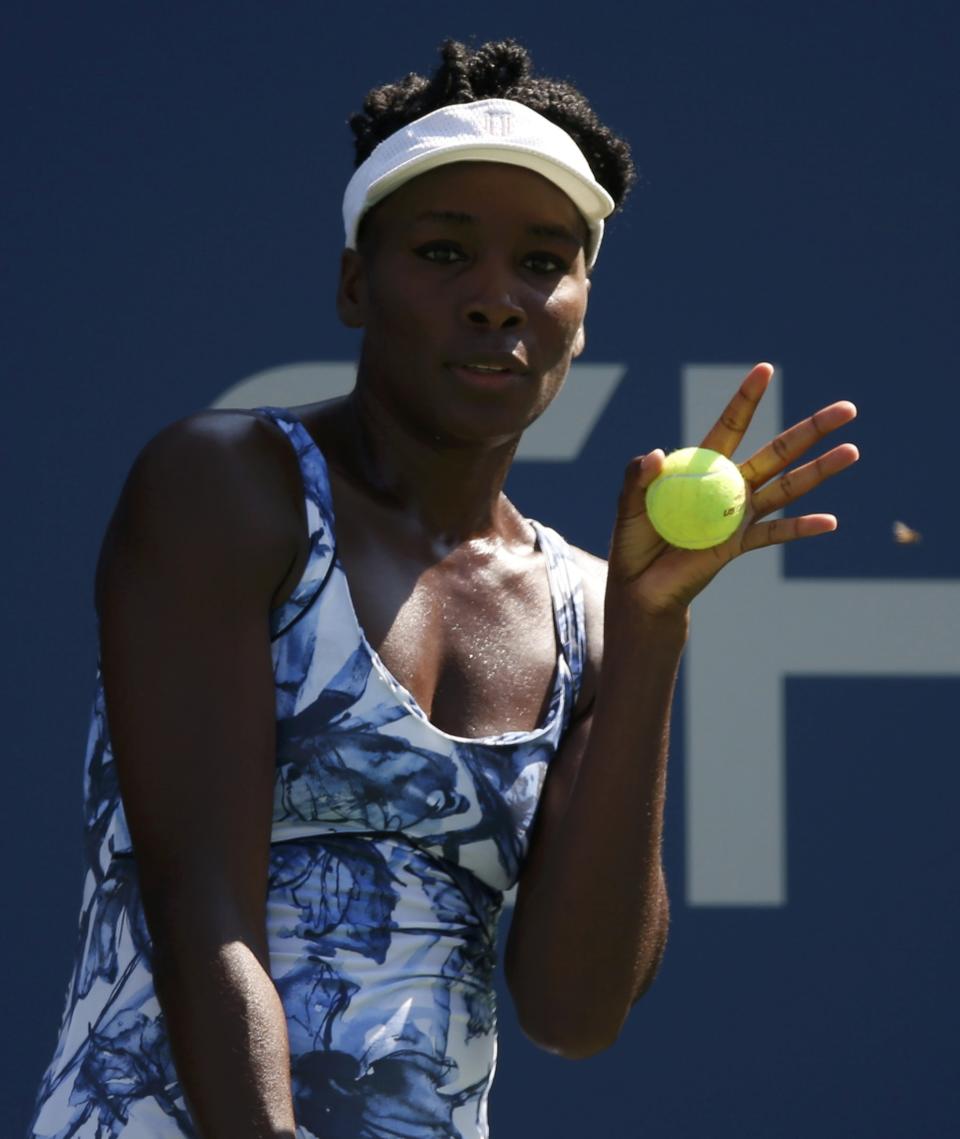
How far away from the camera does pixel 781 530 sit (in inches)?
→ 74.6

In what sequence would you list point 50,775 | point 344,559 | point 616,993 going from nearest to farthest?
1. point 344,559
2. point 616,993
3. point 50,775

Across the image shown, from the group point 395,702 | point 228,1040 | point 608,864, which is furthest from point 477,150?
point 228,1040

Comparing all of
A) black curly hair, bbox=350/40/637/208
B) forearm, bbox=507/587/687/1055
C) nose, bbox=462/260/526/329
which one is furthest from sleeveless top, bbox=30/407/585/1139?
black curly hair, bbox=350/40/637/208

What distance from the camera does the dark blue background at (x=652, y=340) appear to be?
3381mm

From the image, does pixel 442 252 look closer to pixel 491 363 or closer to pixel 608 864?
pixel 491 363

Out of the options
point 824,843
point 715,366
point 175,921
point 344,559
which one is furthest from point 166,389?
point 175,921

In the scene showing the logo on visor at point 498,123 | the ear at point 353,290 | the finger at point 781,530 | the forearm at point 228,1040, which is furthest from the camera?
the ear at point 353,290

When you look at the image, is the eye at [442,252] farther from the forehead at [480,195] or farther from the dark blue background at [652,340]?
the dark blue background at [652,340]

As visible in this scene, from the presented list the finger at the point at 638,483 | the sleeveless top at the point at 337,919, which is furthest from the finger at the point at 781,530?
the sleeveless top at the point at 337,919

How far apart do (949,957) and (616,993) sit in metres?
1.56

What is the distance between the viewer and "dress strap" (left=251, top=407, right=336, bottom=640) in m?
1.81

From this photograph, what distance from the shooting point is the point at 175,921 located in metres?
1.69

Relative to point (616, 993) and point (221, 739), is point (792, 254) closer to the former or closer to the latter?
point (616, 993)

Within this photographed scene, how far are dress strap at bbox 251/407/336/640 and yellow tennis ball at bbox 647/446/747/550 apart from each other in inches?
12.1
